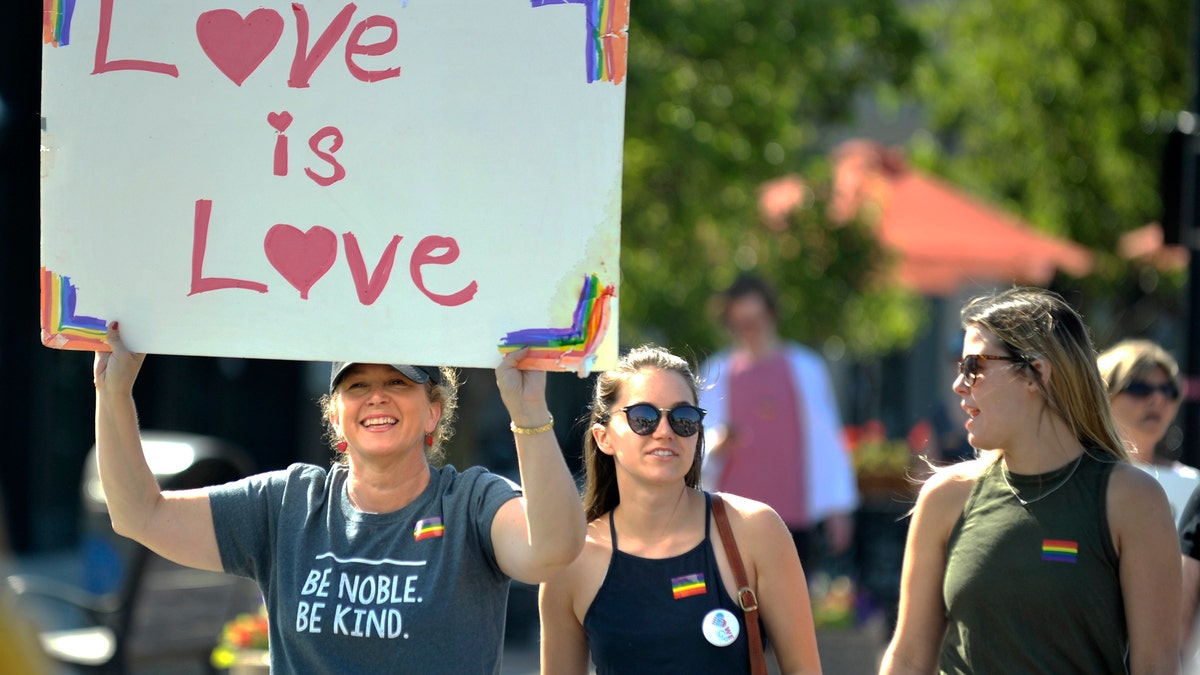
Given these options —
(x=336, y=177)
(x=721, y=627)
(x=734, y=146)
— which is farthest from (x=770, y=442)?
(x=336, y=177)

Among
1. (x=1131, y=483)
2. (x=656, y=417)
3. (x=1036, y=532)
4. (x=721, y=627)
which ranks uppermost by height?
(x=656, y=417)

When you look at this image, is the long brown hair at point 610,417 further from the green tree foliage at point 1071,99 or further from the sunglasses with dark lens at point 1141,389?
the green tree foliage at point 1071,99

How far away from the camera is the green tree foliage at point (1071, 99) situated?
14.0 meters

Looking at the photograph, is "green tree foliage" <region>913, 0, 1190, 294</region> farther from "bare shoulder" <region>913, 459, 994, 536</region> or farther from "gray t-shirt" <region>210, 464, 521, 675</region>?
"gray t-shirt" <region>210, 464, 521, 675</region>

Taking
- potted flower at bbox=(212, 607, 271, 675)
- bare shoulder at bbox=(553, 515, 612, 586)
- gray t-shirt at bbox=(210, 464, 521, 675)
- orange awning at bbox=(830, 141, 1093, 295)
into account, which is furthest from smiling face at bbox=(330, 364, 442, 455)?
orange awning at bbox=(830, 141, 1093, 295)

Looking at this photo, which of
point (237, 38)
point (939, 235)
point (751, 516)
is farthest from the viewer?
point (939, 235)

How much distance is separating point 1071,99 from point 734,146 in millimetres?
6582

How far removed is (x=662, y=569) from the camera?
324cm

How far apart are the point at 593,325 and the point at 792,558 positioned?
0.80m

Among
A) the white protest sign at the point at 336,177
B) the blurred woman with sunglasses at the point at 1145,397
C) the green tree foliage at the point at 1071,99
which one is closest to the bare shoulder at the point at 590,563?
the white protest sign at the point at 336,177

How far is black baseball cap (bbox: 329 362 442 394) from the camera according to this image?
9.86ft

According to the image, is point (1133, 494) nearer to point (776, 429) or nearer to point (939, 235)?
point (776, 429)

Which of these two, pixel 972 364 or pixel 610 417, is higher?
pixel 972 364

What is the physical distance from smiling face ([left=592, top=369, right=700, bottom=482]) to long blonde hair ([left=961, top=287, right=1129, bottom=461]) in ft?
2.41
